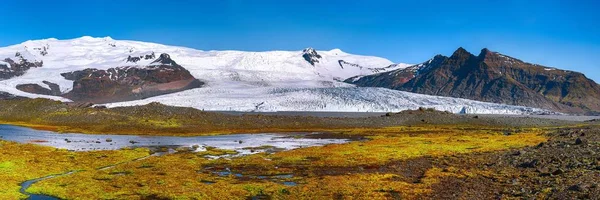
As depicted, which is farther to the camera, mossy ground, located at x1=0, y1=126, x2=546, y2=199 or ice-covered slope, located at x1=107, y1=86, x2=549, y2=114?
ice-covered slope, located at x1=107, y1=86, x2=549, y2=114

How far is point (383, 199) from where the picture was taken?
2227 centimetres

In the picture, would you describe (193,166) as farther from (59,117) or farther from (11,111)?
(11,111)

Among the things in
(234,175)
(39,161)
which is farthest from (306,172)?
(39,161)

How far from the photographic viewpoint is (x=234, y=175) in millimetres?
29938

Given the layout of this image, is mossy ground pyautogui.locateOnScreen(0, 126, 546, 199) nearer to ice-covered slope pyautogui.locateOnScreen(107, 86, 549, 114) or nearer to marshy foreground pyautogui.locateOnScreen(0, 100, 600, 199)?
marshy foreground pyautogui.locateOnScreen(0, 100, 600, 199)

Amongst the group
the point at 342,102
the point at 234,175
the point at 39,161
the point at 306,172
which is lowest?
the point at 39,161

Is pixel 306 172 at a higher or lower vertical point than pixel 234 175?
higher

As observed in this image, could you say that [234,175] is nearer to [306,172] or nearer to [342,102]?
[306,172]

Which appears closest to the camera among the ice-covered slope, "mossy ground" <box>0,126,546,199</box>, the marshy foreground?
the marshy foreground

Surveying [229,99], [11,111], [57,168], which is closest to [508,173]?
[57,168]

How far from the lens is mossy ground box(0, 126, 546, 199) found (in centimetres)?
2386

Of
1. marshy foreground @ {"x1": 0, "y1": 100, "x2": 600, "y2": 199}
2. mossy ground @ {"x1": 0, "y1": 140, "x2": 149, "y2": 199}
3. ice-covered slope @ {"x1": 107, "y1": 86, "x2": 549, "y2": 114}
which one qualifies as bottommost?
mossy ground @ {"x1": 0, "y1": 140, "x2": 149, "y2": 199}

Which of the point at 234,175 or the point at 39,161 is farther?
the point at 39,161

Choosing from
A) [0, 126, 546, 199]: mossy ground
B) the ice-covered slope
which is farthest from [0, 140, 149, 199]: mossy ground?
the ice-covered slope
